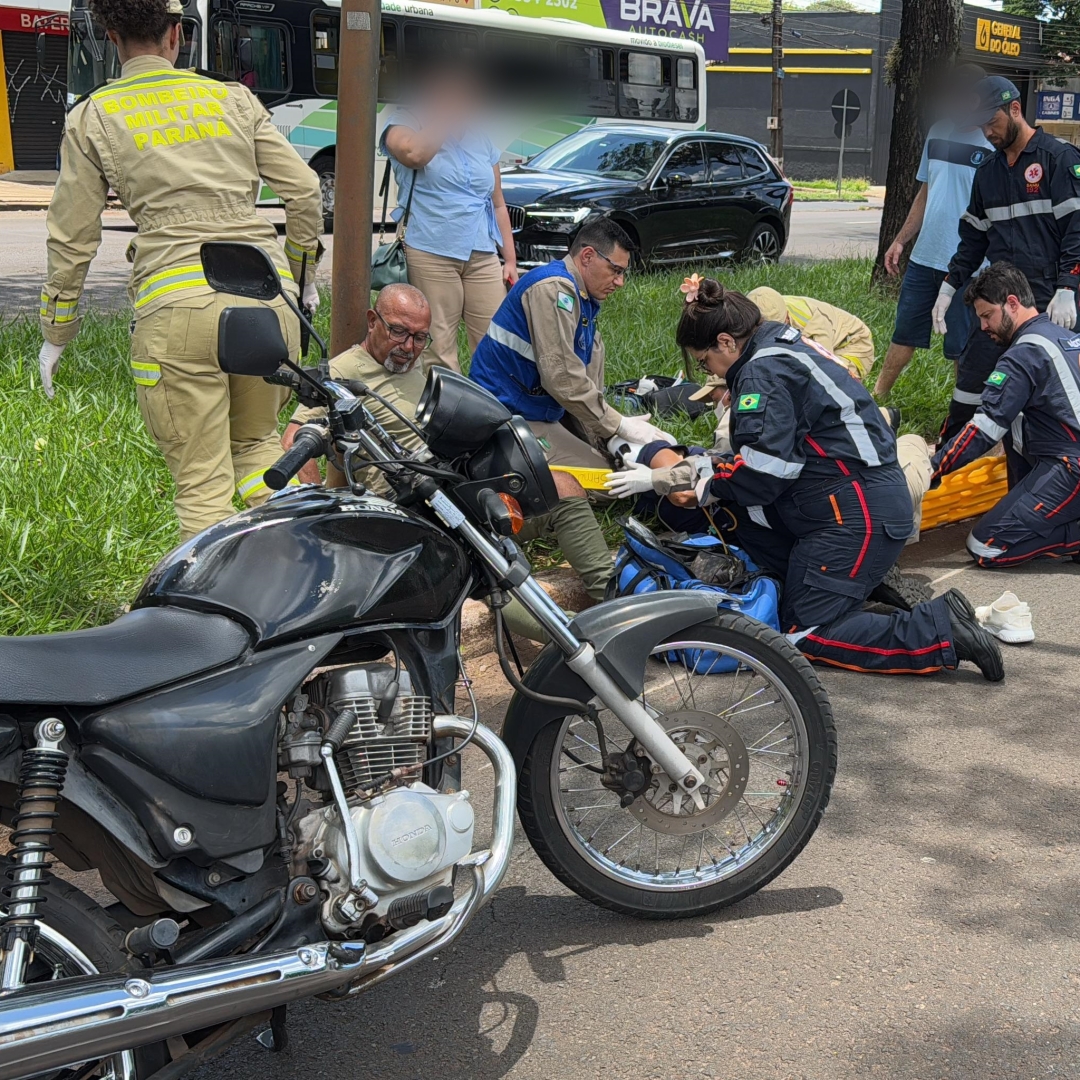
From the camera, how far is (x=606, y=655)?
2.79 meters

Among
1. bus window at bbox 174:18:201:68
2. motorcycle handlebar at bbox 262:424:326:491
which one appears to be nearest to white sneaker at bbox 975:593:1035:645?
motorcycle handlebar at bbox 262:424:326:491

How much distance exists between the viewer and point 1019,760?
393cm

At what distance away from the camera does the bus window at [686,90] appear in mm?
21578

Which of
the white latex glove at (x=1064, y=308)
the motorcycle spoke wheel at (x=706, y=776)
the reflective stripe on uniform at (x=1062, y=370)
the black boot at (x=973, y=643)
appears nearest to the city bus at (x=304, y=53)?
the white latex glove at (x=1064, y=308)

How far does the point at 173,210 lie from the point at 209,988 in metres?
2.68

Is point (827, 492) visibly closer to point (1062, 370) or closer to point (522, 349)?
point (522, 349)

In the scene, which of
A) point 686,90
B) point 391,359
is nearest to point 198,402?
point 391,359

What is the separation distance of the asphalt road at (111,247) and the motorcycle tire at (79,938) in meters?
4.22

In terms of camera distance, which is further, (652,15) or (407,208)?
(652,15)

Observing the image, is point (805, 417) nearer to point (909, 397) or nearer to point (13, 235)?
point (909, 397)

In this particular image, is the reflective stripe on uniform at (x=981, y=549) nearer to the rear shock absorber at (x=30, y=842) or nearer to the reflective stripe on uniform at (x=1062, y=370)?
the reflective stripe on uniform at (x=1062, y=370)

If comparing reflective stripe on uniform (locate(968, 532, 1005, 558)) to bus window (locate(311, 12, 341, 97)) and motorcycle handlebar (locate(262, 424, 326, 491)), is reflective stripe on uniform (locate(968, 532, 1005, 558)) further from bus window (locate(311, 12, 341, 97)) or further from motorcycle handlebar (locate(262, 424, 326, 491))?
bus window (locate(311, 12, 341, 97))

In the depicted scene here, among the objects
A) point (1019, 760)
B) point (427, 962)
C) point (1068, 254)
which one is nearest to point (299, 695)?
point (427, 962)

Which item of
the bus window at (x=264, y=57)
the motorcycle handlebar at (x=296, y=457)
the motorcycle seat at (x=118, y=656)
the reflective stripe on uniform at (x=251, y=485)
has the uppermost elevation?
the bus window at (x=264, y=57)
